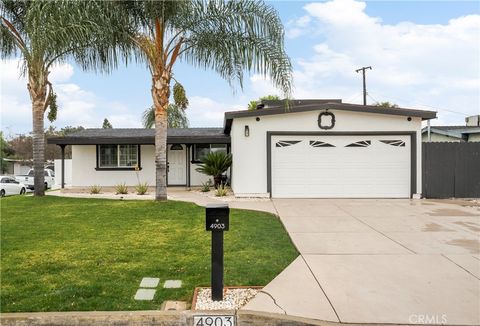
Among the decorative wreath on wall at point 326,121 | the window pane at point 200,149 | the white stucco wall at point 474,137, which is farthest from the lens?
the window pane at point 200,149

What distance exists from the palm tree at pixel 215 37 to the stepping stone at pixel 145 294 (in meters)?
7.30

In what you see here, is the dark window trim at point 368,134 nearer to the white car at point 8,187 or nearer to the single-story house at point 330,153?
the single-story house at point 330,153

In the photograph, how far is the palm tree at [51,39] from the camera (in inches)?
345

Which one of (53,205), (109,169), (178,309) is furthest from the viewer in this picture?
(109,169)

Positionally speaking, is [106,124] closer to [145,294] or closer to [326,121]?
[326,121]

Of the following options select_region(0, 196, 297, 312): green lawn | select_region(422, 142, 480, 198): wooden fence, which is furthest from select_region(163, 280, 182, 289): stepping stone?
select_region(422, 142, 480, 198): wooden fence

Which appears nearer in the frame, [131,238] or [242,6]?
[131,238]

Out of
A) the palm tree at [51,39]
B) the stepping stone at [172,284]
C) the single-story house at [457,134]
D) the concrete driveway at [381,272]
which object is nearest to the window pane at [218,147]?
the palm tree at [51,39]

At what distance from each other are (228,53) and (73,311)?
8434 millimetres

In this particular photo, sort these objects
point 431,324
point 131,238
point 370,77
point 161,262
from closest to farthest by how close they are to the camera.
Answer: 1. point 431,324
2. point 161,262
3. point 131,238
4. point 370,77

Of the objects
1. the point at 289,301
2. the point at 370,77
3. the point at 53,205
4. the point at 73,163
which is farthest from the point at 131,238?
the point at 370,77

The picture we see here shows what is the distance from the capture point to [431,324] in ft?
11.3

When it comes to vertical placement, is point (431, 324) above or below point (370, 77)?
below

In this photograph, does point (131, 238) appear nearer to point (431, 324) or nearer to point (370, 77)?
point (431, 324)
